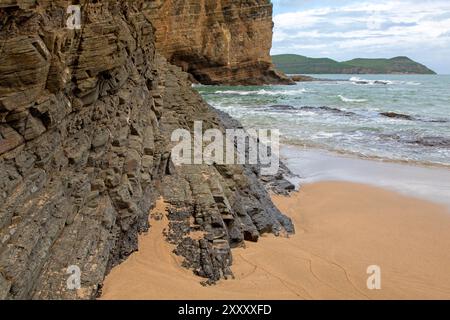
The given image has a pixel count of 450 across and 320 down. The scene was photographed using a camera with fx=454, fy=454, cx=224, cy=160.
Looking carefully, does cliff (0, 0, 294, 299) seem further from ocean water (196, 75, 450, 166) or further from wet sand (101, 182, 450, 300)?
ocean water (196, 75, 450, 166)

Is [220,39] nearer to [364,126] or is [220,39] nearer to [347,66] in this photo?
[364,126]

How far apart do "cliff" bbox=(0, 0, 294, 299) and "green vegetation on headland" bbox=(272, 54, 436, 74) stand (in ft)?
512

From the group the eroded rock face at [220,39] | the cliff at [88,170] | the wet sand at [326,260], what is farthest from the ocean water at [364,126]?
the eroded rock face at [220,39]

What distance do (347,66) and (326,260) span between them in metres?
175

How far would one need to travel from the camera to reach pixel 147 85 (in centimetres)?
1008

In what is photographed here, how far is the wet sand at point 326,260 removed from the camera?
233 inches

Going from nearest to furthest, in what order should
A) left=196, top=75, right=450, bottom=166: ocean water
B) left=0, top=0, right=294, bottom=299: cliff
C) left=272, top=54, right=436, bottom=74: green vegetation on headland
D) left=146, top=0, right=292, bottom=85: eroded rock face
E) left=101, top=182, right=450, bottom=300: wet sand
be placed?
left=0, top=0, right=294, bottom=299: cliff < left=101, top=182, right=450, bottom=300: wet sand < left=196, top=75, right=450, bottom=166: ocean water < left=146, top=0, right=292, bottom=85: eroded rock face < left=272, top=54, right=436, bottom=74: green vegetation on headland

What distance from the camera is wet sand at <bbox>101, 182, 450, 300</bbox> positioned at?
233 inches

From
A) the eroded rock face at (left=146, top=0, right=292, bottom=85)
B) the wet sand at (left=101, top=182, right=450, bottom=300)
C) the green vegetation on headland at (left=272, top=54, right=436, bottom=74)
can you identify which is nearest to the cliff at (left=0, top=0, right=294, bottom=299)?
the wet sand at (left=101, top=182, right=450, bottom=300)

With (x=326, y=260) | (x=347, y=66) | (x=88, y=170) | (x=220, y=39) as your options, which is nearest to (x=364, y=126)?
(x=326, y=260)

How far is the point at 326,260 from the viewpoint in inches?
303

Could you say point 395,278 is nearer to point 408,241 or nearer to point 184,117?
point 408,241
